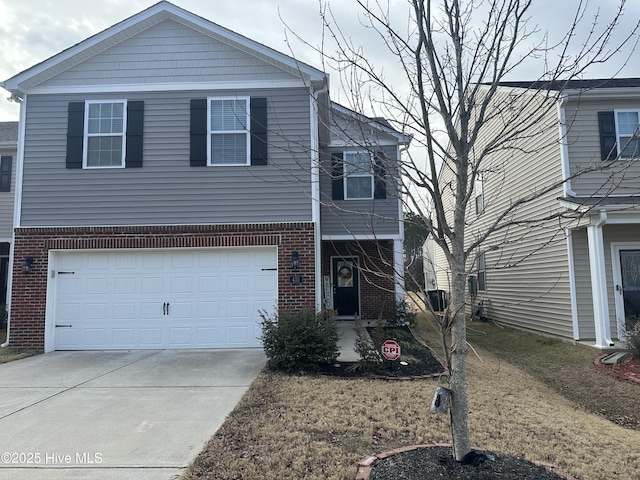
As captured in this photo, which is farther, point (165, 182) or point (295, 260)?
point (165, 182)

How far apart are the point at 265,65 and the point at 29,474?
27.2ft

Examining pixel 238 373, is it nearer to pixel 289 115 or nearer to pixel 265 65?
pixel 289 115

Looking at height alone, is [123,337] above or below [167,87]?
below

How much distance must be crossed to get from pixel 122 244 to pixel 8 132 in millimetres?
9601

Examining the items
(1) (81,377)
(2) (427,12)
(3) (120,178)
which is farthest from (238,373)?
(2) (427,12)

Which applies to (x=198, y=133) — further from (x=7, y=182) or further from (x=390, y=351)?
(x=7, y=182)

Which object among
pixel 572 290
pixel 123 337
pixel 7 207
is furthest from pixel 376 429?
pixel 7 207

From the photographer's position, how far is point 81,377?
22.8ft

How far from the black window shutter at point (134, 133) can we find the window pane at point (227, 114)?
1540 mm

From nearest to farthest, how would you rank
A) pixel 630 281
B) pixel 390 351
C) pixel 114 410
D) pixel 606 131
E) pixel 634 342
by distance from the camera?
pixel 114 410 → pixel 390 351 → pixel 634 342 → pixel 630 281 → pixel 606 131

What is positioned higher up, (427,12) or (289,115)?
(289,115)

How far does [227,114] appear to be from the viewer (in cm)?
945

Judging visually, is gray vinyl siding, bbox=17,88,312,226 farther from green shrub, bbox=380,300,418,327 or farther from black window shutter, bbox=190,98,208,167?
green shrub, bbox=380,300,418,327

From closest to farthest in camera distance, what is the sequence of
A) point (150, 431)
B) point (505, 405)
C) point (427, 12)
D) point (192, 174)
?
1. point (427, 12)
2. point (150, 431)
3. point (505, 405)
4. point (192, 174)
